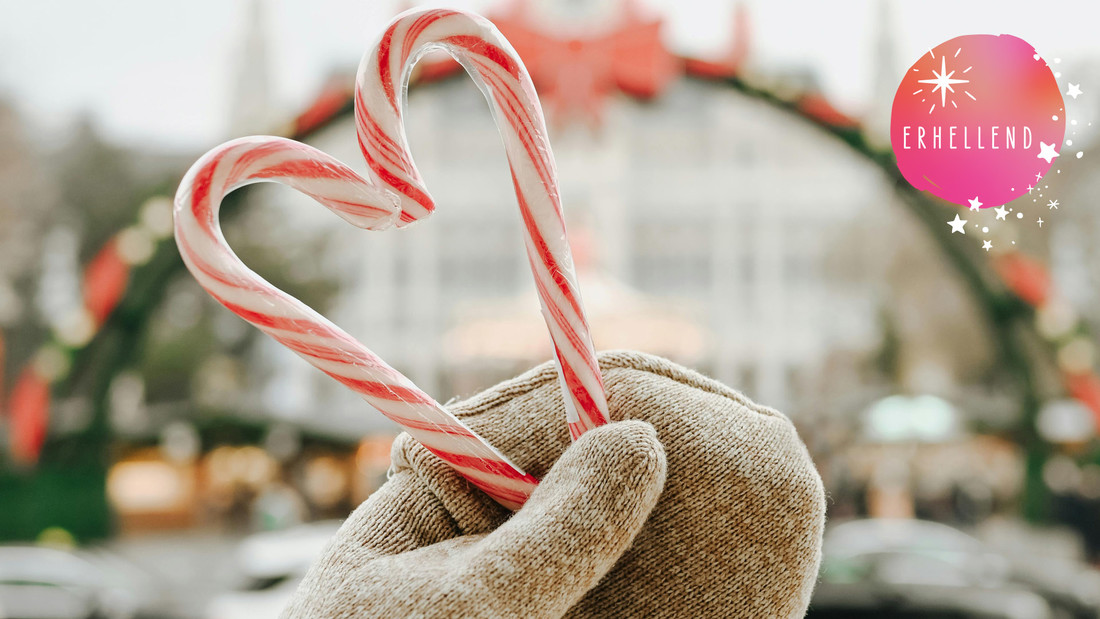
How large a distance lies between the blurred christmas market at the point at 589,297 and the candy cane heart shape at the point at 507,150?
0.21m

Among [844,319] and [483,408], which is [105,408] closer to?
[483,408]

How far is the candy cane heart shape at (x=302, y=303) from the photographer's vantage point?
69cm

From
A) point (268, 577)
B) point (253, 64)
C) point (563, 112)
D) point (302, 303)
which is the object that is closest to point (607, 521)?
point (302, 303)

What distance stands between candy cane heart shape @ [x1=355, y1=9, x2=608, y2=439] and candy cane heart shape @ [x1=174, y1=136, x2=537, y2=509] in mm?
33

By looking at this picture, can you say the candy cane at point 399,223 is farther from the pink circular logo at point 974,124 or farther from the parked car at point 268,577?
the parked car at point 268,577

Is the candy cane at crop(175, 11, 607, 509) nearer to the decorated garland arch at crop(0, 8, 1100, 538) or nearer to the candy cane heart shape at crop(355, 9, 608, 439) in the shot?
the candy cane heart shape at crop(355, 9, 608, 439)

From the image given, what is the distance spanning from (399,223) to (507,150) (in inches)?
4.3

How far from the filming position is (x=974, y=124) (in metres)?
2.35

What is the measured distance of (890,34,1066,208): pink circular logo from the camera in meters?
2.14

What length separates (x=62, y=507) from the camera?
21.7 ft

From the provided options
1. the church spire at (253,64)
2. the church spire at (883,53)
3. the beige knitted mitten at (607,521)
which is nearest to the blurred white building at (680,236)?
the church spire at (253,64)

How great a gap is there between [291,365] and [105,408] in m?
9.09

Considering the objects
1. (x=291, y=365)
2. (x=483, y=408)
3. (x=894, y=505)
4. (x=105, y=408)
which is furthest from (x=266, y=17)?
(x=483, y=408)

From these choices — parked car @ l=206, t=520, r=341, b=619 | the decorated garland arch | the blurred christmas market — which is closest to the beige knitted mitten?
the blurred christmas market
